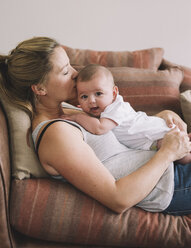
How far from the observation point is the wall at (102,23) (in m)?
2.22

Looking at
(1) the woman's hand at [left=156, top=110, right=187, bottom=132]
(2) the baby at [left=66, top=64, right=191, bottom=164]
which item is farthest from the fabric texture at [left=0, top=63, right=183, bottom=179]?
(2) the baby at [left=66, top=64, right=191, bottom=164]

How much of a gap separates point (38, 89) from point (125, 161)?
1.83 ft

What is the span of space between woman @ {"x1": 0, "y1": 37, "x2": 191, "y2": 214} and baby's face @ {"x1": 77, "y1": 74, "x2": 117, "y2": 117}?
8 cm

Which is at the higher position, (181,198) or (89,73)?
(89,73)

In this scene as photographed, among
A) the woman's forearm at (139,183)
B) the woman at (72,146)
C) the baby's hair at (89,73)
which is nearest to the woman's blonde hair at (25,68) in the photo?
the woman at (72,146)

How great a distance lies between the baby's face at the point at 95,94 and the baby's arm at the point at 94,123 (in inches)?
3.8

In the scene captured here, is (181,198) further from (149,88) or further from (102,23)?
(102,23)

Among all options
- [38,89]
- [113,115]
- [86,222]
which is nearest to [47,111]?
[38,89]

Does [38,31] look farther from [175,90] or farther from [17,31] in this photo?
[175,90]

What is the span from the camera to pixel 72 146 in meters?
1.04

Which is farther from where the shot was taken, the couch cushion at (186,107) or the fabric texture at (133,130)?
the couch cushion at (186,107)

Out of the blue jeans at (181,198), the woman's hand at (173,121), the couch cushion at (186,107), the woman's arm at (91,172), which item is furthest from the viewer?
the couch cushion at (186,107)

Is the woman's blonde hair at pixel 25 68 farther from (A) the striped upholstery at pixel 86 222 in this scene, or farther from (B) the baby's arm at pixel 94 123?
(A) the striped upholstery at pixel 86 222

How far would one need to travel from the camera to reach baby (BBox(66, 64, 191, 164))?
1.28 meters
